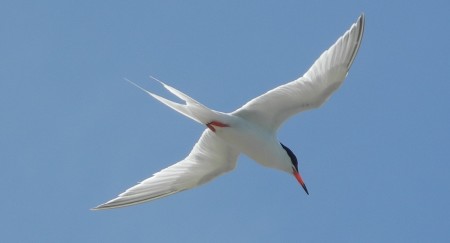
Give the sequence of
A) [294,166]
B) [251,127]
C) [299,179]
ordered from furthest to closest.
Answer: [299,179] < [294,166] < [251,127]

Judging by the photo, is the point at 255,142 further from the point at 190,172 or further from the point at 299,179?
the point at 190,172

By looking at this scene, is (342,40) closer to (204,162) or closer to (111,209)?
(204,162)

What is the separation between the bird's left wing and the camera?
11.1 metres

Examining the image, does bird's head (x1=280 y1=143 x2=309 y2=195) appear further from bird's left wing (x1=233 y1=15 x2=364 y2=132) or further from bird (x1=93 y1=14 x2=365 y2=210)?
bird's left wing (x1=233 y1=15 x2=364 y2=132)

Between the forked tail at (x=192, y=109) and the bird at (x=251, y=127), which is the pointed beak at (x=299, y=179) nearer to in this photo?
the bird at (x=251, y=127)

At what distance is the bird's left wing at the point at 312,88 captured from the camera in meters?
11.1

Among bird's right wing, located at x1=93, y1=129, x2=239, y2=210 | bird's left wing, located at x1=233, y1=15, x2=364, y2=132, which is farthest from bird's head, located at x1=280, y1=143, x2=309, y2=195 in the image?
bird's right wing, located at x1=93, y1=129, x2=239, y2=210

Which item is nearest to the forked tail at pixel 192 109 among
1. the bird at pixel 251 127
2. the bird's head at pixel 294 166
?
the bird at pixel 251 127

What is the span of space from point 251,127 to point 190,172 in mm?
1299

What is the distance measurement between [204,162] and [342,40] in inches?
94.3

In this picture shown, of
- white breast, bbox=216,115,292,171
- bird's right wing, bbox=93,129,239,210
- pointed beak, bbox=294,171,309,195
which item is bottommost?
pointed beak, bbox=294,171,309,195

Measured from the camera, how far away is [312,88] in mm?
11281

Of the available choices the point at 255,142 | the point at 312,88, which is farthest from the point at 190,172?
the point at 312,88

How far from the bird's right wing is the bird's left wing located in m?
0.69
